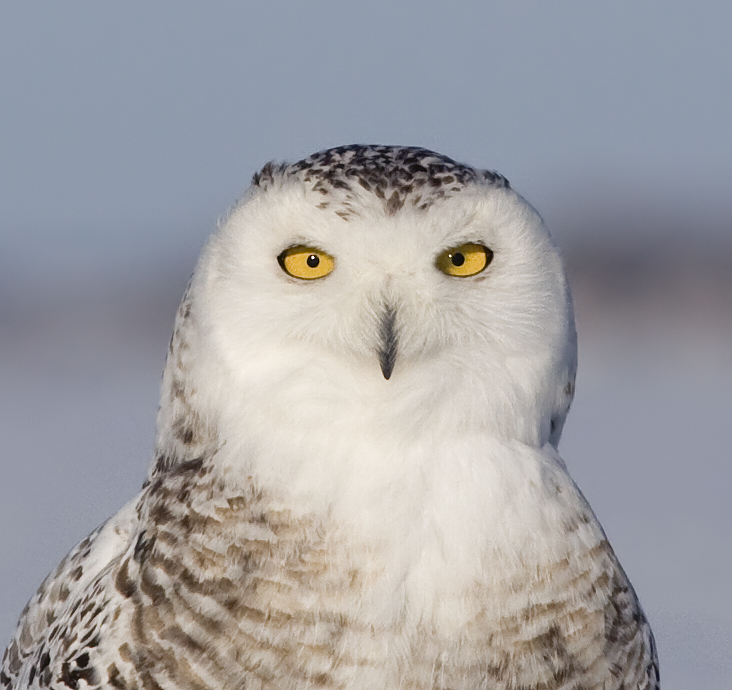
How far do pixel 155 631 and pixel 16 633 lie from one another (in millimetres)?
975

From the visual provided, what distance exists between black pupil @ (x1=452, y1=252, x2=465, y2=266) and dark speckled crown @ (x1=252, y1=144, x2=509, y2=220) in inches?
4.4

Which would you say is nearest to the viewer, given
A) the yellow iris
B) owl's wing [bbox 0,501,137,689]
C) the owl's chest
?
the owl's chest

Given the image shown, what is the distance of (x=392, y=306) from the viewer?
2.44 metres

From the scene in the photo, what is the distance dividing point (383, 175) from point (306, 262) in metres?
0.24

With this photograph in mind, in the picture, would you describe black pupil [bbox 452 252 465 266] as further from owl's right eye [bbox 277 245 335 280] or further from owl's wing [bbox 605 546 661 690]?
owl's wing [bbox 605 546 661 690]

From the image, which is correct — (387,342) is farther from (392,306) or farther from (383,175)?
(383,175)

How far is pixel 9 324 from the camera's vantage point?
17.1m

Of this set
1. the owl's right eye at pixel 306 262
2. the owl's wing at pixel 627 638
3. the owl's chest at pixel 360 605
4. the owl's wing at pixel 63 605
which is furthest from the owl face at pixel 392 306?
the owl's wing at pixel 63 605

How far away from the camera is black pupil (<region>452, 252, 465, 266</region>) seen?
2498mm

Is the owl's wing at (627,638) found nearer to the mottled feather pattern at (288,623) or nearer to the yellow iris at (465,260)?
the mottled feather pattern at (288,623)

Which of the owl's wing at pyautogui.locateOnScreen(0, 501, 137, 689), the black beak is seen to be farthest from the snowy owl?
the owl's wing at pyautogui.locateOnScreen(0, 501, 137, 689)

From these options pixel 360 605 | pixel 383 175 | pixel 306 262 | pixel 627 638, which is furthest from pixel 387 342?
pixel 627 638

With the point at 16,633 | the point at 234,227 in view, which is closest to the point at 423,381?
the point at 234,227

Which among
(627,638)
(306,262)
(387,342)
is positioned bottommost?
(627,638)
